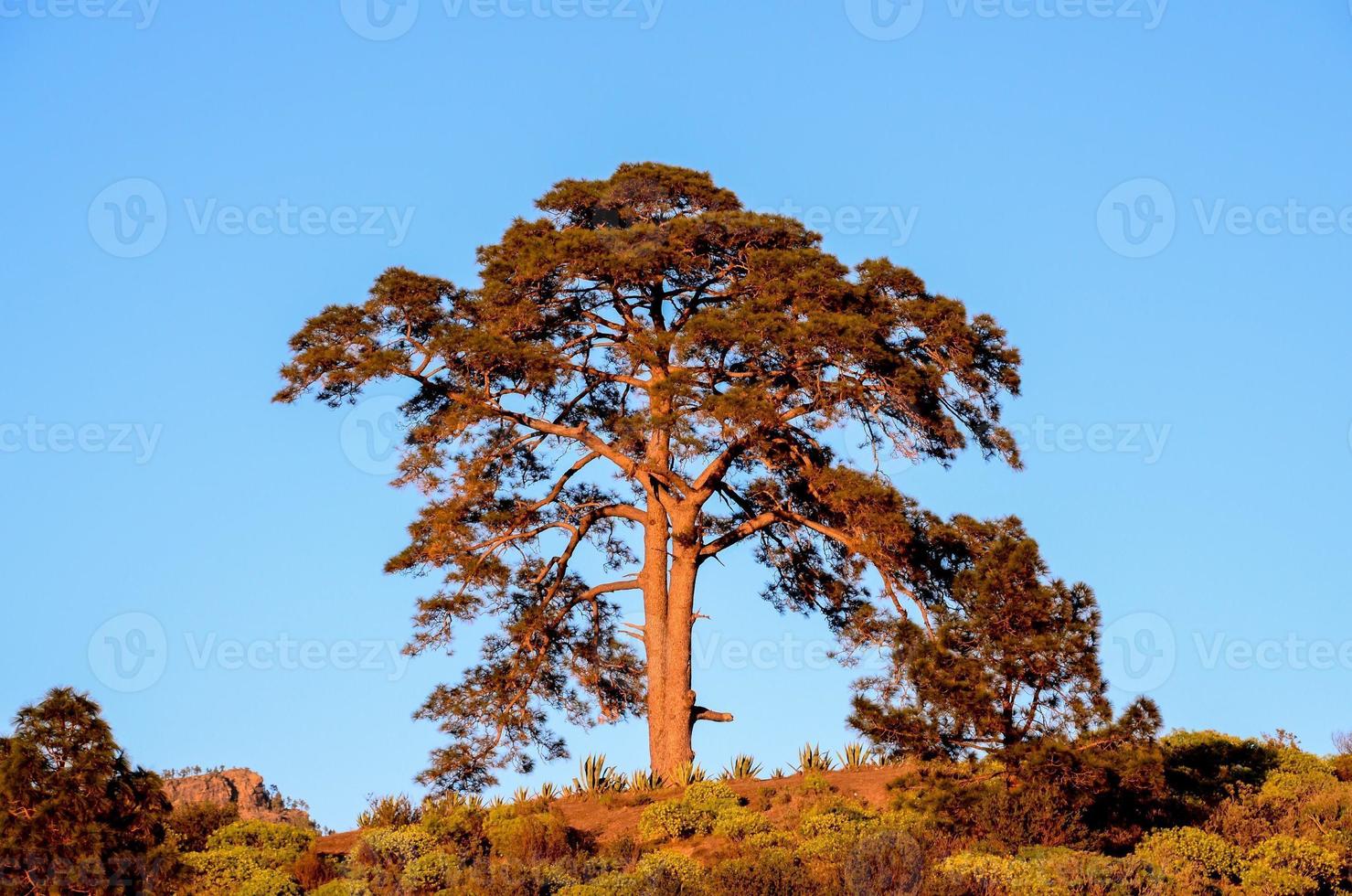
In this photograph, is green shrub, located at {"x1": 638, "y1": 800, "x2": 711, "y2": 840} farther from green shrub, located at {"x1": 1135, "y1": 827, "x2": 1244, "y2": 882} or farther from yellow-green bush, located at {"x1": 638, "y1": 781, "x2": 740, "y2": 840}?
green shrub, located at {"x1": 1135, "y1": 827, "x2": 1244, "y2": 882}

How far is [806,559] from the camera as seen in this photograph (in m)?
29.9

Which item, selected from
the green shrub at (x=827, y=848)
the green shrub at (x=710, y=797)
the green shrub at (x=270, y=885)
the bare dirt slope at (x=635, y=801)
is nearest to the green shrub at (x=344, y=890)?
the green shrub at (x=270, y=885)

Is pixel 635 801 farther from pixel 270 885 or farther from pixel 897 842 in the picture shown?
pixel 270 885

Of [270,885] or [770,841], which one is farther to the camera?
[770,841]

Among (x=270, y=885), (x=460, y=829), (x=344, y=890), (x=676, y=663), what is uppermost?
(x=676, y=663)

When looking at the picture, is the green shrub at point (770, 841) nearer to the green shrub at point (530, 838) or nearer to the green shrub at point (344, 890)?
the green shrub at point (530, 838)

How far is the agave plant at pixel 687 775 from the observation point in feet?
88.0

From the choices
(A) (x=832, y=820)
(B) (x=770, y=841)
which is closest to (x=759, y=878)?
(B) (x=770, y=841)

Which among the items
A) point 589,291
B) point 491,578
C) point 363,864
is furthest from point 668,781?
point 589,291

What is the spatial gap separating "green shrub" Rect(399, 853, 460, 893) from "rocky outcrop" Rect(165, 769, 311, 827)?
6832 millimetres

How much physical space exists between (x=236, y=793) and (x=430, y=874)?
29.0 feet

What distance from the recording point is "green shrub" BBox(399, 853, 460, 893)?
21.4 meters

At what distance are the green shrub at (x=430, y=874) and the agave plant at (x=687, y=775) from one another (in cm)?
558

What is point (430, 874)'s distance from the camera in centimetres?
2166
